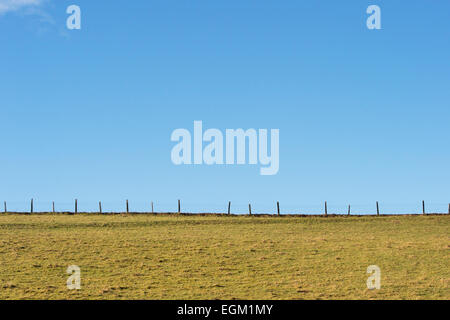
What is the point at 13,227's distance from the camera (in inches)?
1992

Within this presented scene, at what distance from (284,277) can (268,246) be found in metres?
10.1

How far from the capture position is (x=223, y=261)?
103ft

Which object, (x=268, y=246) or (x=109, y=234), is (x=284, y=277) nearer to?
(x=268, y=246)

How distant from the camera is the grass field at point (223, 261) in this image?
2408 cm

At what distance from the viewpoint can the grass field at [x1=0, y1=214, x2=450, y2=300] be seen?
948 inches
